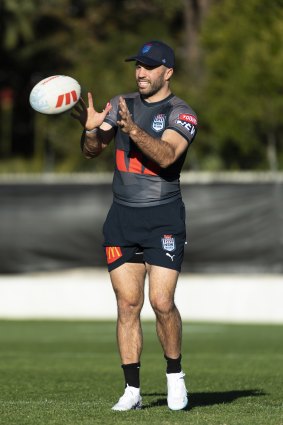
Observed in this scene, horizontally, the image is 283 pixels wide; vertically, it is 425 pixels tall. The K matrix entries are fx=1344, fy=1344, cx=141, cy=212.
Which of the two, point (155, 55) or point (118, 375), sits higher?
point (155, 55)

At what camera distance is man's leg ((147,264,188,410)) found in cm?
836

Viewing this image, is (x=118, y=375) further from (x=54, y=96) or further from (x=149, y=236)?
(x=54, y=96)

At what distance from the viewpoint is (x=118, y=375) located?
12.2m

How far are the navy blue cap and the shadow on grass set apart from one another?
2189 millimetres

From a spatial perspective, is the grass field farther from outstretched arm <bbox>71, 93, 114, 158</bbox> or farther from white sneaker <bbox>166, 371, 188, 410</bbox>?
outstretched arm <bbox>71, 93, 114, 158</bbox>

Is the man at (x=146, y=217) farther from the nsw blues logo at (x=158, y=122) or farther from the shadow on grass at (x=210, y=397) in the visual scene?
the shadow on grass at (x=210, y=397)

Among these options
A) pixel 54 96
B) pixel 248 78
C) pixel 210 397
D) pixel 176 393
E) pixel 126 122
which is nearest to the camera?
pixel 126 122

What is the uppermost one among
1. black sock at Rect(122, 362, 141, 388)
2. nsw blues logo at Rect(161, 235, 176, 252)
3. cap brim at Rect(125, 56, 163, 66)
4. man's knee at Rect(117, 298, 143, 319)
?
cap brim at Rect(125, 56, 163, 66)

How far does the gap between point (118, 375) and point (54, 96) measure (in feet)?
14.1

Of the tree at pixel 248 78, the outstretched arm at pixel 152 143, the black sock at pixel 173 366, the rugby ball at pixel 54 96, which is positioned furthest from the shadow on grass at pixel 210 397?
the tree at pixel 248 78

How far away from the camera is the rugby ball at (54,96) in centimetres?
855

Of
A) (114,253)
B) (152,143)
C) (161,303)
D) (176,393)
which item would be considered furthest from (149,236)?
(176,393)

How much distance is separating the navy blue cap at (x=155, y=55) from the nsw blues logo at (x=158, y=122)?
0.33 metres

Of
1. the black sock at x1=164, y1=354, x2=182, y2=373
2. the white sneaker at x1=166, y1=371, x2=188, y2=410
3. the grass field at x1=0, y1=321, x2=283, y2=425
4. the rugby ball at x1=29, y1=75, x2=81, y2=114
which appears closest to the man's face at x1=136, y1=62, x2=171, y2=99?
the rugby ball at x1=29, y1=75, x2=81, y2=114
